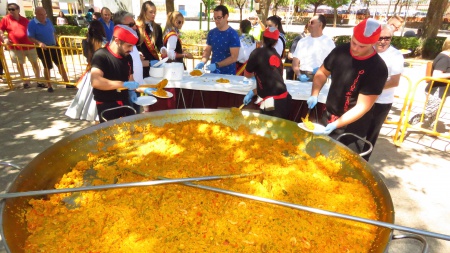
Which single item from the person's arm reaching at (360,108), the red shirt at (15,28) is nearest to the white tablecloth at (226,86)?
the person's arm reaching at (360,108)

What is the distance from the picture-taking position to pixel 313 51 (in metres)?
4.30

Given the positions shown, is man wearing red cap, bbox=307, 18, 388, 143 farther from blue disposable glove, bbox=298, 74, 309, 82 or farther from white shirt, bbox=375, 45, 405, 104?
blue disposable glove, bbox=298, 74, 309, 82

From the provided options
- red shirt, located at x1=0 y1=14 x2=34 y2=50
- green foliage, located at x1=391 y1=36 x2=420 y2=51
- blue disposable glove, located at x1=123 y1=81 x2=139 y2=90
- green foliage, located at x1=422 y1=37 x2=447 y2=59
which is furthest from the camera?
green foliage, located at x1=391 y1=36 x2=420 y2=51

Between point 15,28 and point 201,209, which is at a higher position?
point 15,28

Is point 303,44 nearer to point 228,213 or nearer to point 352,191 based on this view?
point 352,191

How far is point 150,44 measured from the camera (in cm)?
432

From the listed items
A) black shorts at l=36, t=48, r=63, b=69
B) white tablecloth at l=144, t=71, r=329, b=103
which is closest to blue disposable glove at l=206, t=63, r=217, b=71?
white tablecloth at l=144, t=71, r=329, b=103

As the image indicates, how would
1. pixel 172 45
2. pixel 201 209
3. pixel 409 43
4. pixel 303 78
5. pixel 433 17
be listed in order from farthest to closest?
pixel 409 43, pixel 433 17, pixel 172 45, pixel 303 78, pixel 201 209

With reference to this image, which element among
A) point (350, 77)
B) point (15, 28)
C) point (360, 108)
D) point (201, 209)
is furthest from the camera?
point (15, 28)

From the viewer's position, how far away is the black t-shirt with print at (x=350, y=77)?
226 centimetres

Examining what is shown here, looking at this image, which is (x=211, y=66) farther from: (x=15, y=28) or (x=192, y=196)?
(x=15, y=28)

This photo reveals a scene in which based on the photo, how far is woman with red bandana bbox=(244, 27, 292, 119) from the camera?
9.80ft

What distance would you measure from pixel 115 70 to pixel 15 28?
559 cm


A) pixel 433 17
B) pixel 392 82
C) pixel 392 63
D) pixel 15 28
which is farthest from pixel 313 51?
pixel 433 17
